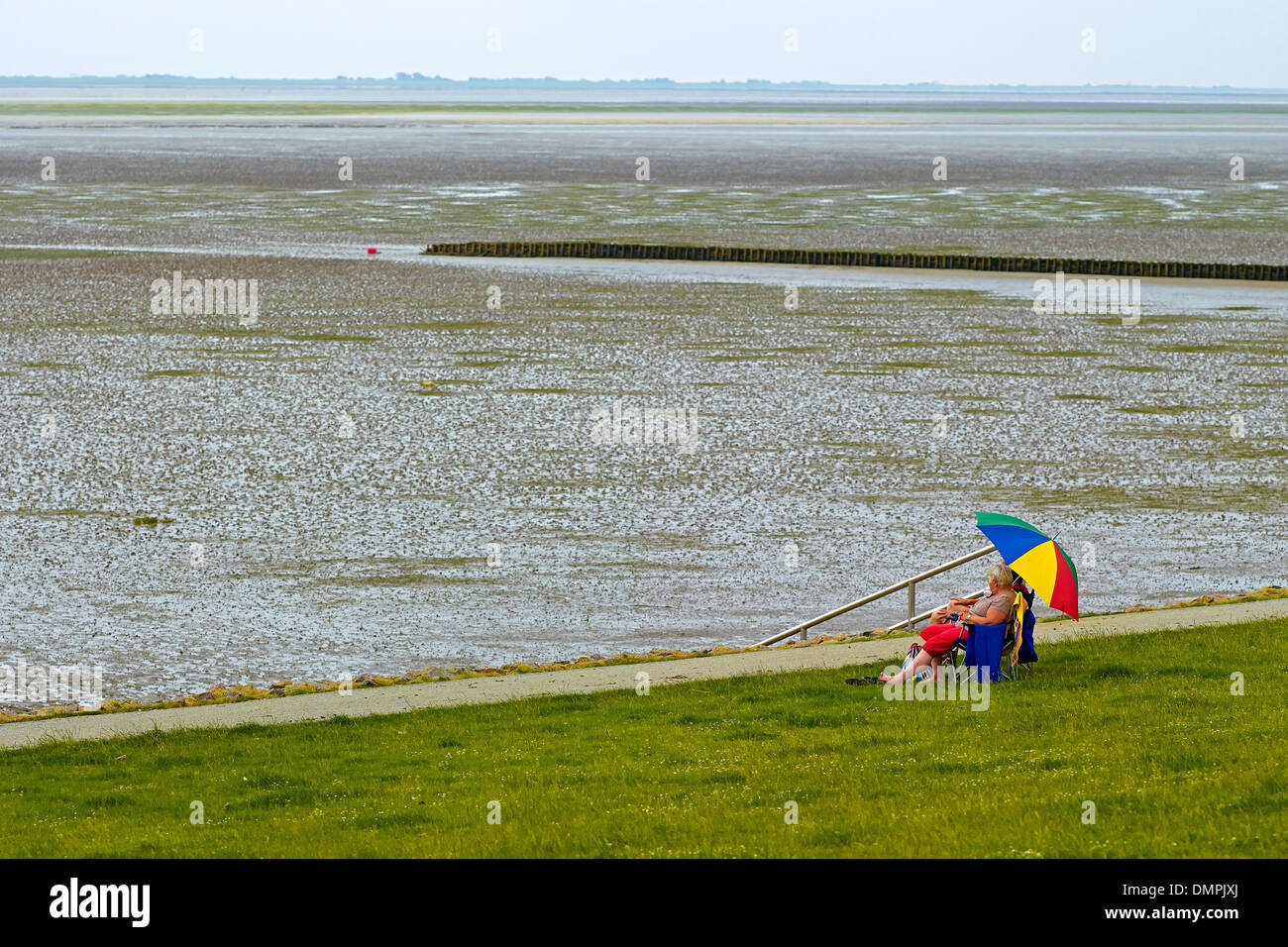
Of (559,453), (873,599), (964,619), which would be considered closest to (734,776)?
(964,619)

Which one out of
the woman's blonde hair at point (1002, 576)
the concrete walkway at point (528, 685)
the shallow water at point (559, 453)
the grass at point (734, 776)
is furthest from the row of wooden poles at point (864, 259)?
the woman's blonde hair at point (1002, 576)

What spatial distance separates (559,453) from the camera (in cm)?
2295

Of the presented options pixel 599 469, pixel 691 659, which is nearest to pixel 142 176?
pixel 599 469

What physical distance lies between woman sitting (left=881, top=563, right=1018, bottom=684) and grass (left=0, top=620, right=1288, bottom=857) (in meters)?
0.42

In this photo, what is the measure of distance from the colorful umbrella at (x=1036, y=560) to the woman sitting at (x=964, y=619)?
14 centimetres

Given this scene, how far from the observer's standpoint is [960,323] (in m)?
37.5

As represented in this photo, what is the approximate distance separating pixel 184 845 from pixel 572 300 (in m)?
32.9

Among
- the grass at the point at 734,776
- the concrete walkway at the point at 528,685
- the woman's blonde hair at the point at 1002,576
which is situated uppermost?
the woman's blonde hair at the point at 1002,576

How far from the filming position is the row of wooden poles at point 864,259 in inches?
1875

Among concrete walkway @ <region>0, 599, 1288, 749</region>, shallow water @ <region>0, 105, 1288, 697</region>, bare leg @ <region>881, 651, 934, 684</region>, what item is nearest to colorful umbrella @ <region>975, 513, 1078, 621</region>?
bare leg @ <region>881, 651, 934, 684</region>

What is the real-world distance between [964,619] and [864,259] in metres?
39.7

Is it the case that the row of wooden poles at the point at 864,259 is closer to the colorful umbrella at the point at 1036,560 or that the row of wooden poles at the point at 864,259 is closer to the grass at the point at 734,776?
the grass at the point at 734,776

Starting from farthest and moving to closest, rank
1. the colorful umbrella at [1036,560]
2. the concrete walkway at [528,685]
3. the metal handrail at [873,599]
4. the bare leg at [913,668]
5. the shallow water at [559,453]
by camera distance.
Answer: the shallow water at [559,453], the metal handrail at [873,599], the bare leg at [913,668], the concrete walkway at [528,685], the colorful umbrella at [1036,560]
